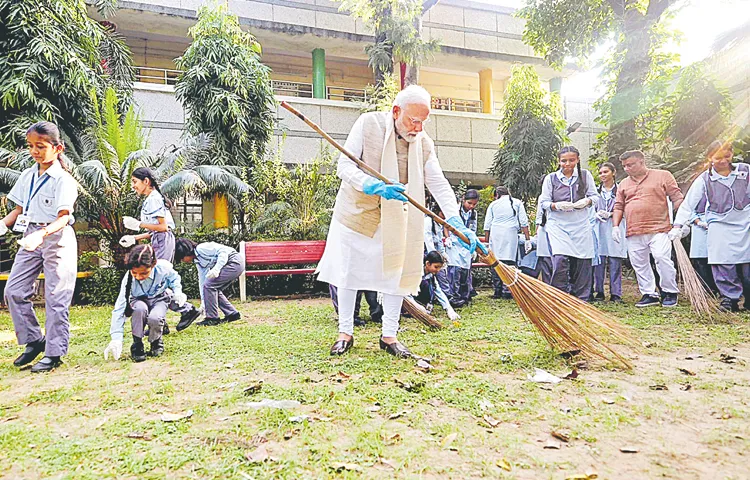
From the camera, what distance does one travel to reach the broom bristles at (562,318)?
3609 mm

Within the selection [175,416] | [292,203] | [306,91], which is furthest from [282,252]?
[306,91]

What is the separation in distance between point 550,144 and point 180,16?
29.7 ft

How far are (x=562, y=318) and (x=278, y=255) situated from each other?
5604mm

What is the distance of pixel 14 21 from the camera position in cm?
846

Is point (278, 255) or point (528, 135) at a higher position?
point (528, 135)

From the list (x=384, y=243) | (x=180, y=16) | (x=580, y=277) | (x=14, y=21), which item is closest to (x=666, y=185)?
(x=580, y=277)

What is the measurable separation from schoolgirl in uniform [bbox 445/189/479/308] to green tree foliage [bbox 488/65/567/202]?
536cm

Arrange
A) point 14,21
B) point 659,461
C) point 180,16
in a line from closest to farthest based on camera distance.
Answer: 1. point 659,461
2. point 14,21
3. point 180,16

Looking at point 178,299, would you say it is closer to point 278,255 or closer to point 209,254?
point 209,254

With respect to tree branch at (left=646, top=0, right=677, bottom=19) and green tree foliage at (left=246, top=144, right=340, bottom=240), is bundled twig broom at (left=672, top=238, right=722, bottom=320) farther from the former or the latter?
tree branch at (left=646, top=0, right=677, bottom=19)

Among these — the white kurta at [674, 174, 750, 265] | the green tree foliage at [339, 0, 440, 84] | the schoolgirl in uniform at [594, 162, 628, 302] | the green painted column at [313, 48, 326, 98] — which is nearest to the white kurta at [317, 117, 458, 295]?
the white kurta at [674, 174, 750, 265]

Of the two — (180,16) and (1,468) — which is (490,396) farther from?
(180,16)

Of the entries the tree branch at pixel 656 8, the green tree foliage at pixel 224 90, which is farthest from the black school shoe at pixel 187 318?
the tree branch at pixel 656 8

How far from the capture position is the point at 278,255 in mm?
8500
